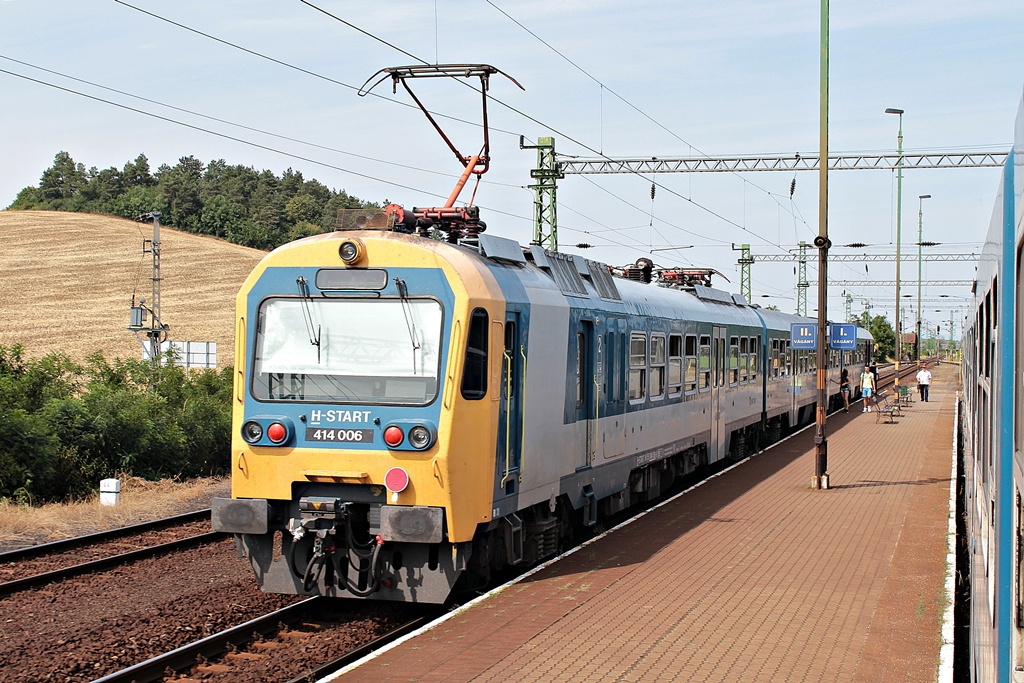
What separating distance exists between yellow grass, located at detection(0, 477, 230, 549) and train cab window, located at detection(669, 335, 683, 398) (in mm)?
7516

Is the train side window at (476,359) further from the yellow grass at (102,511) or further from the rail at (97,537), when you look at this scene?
the yellow grass at (102,511)

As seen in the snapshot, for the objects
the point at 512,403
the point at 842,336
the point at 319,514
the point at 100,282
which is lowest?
the point at 319,514

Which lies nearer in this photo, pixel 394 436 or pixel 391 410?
pixel 394 436

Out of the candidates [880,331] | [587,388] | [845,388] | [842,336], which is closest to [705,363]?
[587,388]

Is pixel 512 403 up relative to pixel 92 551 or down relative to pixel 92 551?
up

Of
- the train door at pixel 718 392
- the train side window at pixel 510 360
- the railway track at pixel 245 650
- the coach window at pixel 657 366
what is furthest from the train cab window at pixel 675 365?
the railway track at pixel 245 650

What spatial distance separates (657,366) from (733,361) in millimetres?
5853

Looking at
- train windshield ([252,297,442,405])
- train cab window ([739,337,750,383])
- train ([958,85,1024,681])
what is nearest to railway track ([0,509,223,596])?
train windshield ([252,297,442,405])

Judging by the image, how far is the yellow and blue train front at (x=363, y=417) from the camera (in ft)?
28.3

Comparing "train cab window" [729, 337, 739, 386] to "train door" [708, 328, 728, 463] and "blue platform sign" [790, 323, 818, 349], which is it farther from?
"blue platform sign" [790, 323, 818, 349]

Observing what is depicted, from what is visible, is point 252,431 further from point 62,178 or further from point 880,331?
point 62,178

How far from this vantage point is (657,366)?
1516cm

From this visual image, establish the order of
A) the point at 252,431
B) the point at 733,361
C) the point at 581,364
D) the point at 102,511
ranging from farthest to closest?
the point at 733,361 → the point at 102,511 → the point at 581,364 → the point at 252,431

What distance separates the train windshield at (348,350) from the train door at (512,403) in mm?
903
